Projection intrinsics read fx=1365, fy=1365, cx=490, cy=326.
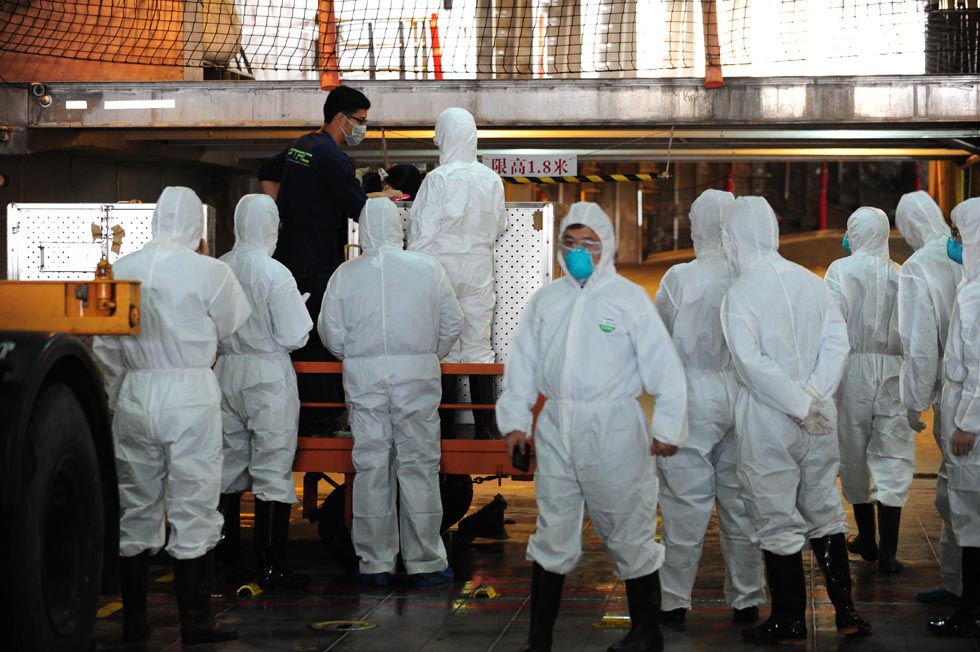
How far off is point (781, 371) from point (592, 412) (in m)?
0.92

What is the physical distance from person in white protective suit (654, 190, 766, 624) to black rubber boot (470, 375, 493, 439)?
1337 millimetres

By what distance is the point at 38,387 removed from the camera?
440 centimetres

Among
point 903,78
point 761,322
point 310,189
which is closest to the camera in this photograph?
point 761,322

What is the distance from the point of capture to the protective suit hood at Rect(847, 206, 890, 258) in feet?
25.2

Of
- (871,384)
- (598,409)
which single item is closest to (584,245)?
(598,409)

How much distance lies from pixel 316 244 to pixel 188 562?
2.33m

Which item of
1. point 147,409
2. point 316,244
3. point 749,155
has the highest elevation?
point 749,155

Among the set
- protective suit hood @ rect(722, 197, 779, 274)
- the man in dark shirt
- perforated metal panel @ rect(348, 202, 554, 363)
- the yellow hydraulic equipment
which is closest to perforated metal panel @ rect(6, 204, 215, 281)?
the man in dark shirt

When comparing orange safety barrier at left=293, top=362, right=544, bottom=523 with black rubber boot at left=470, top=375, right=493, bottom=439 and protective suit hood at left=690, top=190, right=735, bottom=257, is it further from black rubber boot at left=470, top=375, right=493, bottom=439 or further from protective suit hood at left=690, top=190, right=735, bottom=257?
protective suit hood at left=690, top=190, right=735, bottom=257

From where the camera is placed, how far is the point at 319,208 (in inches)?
299

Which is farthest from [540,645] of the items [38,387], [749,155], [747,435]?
[749,155]

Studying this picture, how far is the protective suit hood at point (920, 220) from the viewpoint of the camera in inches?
288

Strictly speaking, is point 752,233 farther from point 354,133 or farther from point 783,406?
point 354,133

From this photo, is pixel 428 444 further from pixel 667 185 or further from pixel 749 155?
pixel 667 185
